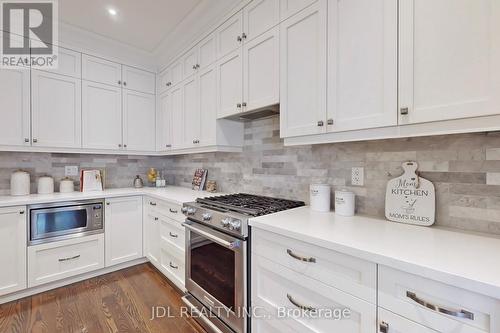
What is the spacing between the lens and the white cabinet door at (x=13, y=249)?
198 centimetres

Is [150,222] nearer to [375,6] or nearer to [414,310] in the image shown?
[414,310]

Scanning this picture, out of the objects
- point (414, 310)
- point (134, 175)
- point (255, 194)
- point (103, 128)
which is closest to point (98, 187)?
point (134, 175)

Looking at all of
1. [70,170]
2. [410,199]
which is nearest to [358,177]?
[410,199]

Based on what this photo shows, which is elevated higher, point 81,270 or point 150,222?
point 150,222

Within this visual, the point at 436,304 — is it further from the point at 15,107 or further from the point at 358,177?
the point at 15,107

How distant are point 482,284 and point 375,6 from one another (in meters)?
1.24

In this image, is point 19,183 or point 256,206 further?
point 19,183

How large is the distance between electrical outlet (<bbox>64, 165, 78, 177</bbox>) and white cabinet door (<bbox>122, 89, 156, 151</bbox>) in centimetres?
64

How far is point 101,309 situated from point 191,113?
200cm

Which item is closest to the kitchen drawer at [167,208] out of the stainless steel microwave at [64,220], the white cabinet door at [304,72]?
the stainless steel microwave at [64,220]

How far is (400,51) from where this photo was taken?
1.04 meters

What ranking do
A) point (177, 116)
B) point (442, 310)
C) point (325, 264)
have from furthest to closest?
point (177, 116) < point (325, 264) < point (442, 310)

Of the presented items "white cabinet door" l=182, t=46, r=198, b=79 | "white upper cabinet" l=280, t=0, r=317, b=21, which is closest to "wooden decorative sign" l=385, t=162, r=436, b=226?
"white upper cabinet" l=280, t=0, r=317, b=21

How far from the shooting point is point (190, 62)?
2.51 meters
